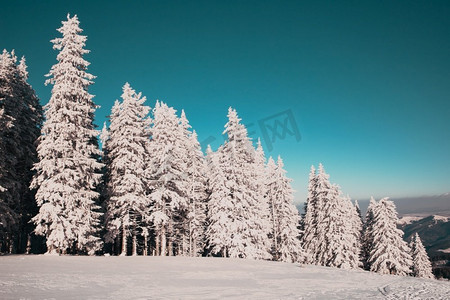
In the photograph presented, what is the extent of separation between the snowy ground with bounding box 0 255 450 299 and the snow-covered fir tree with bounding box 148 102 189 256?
898 cm

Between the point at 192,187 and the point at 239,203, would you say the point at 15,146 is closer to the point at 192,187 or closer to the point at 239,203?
the point at 192,187

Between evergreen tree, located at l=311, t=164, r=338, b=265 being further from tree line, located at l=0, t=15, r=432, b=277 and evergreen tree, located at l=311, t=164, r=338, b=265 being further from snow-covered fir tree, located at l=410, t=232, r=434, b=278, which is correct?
snow-covered fir tree, located at l=410, t=232, r=434, b=278

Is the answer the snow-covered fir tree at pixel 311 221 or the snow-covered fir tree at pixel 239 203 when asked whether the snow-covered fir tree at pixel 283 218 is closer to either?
the snow-covered fir tree at pixel 311 221

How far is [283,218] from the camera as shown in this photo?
4041cm

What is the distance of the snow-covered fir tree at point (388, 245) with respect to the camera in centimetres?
3716

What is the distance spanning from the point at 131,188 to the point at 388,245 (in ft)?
111

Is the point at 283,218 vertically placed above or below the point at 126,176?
below

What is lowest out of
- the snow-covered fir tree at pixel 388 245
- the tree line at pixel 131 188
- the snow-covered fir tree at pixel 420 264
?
the snow-covered fir tree at pixel 420 264

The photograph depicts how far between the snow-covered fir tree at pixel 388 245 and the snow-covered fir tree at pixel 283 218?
33.2ft

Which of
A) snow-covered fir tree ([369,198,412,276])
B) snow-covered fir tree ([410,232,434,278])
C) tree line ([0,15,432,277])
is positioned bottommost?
snow-covered fir tree ([410,232,434,278])

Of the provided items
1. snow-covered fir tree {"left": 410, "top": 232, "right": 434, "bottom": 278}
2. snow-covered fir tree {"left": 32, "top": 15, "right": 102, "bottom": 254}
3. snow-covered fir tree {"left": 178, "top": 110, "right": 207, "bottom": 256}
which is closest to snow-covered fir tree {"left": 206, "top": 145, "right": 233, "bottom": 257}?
snow-covered fir tree {"left": 178, "top": 110, "right": 207, "bottom": 256}

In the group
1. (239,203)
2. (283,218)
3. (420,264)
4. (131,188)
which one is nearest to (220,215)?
(239,203)

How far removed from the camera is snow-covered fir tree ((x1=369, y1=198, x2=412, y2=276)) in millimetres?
37156

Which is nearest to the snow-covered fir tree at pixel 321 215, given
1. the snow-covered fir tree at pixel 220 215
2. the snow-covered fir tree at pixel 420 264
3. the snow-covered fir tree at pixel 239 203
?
the snow-covered fir tree at pixel 239 203
